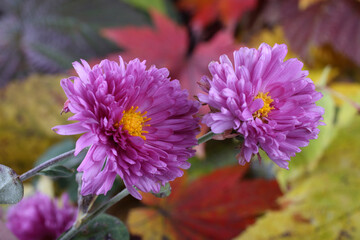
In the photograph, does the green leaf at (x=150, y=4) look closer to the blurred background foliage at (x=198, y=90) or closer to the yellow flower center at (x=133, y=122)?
the blurred background foliage at (x=198, y=90)

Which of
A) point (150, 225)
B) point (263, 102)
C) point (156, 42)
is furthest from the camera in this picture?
point (156, 42)

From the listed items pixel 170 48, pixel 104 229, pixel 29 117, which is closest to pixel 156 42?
pixel 170 48

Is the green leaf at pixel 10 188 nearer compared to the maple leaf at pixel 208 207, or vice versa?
the green leaf at pixel 10 188

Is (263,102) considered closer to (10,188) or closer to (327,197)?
(10,188)

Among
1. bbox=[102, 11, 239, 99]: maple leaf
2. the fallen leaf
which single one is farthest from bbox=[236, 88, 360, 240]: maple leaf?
bbox=[102, 11, 239, 99]: maple leaf

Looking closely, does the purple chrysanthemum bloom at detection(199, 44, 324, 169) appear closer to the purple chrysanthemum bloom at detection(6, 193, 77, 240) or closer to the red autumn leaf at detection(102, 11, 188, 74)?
the purple chrysanthemum bloom at detection(6, 193, 77, 240)

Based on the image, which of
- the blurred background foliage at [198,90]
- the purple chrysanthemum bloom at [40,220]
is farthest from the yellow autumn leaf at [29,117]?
the purple chrysanthemum bloom at [40,220]

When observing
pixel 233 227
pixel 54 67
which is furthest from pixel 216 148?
pixel 54 67
